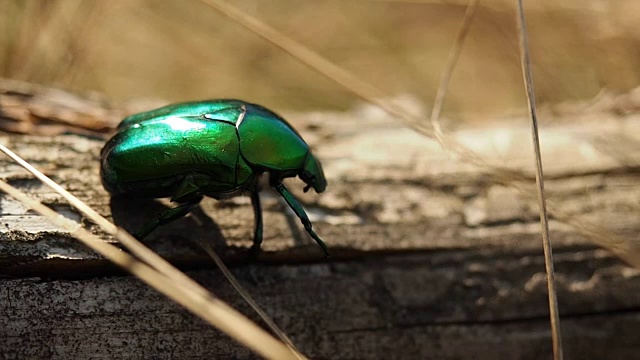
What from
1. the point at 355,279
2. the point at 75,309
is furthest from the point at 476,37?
the point at 75,309

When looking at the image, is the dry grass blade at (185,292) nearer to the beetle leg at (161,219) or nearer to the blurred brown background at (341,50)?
the beetle leg at (161,219)

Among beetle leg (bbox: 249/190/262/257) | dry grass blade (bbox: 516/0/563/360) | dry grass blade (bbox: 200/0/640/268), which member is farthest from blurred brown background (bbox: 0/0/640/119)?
beetle leg (bbox: 249/190/262/257)

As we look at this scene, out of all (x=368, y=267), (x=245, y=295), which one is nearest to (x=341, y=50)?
(x=368, y=267)

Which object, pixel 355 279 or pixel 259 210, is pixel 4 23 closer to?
pixel 259 210

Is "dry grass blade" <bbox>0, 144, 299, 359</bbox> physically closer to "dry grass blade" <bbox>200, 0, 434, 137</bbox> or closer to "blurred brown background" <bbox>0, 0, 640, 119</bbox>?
"dry grass blade" <bbox>200, 0, 434, 137</bbox>

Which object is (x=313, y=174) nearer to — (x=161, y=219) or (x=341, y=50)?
(x=161, y=219)

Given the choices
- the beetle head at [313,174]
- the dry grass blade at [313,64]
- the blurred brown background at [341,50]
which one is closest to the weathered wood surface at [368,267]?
the beetle head at [313,174]
